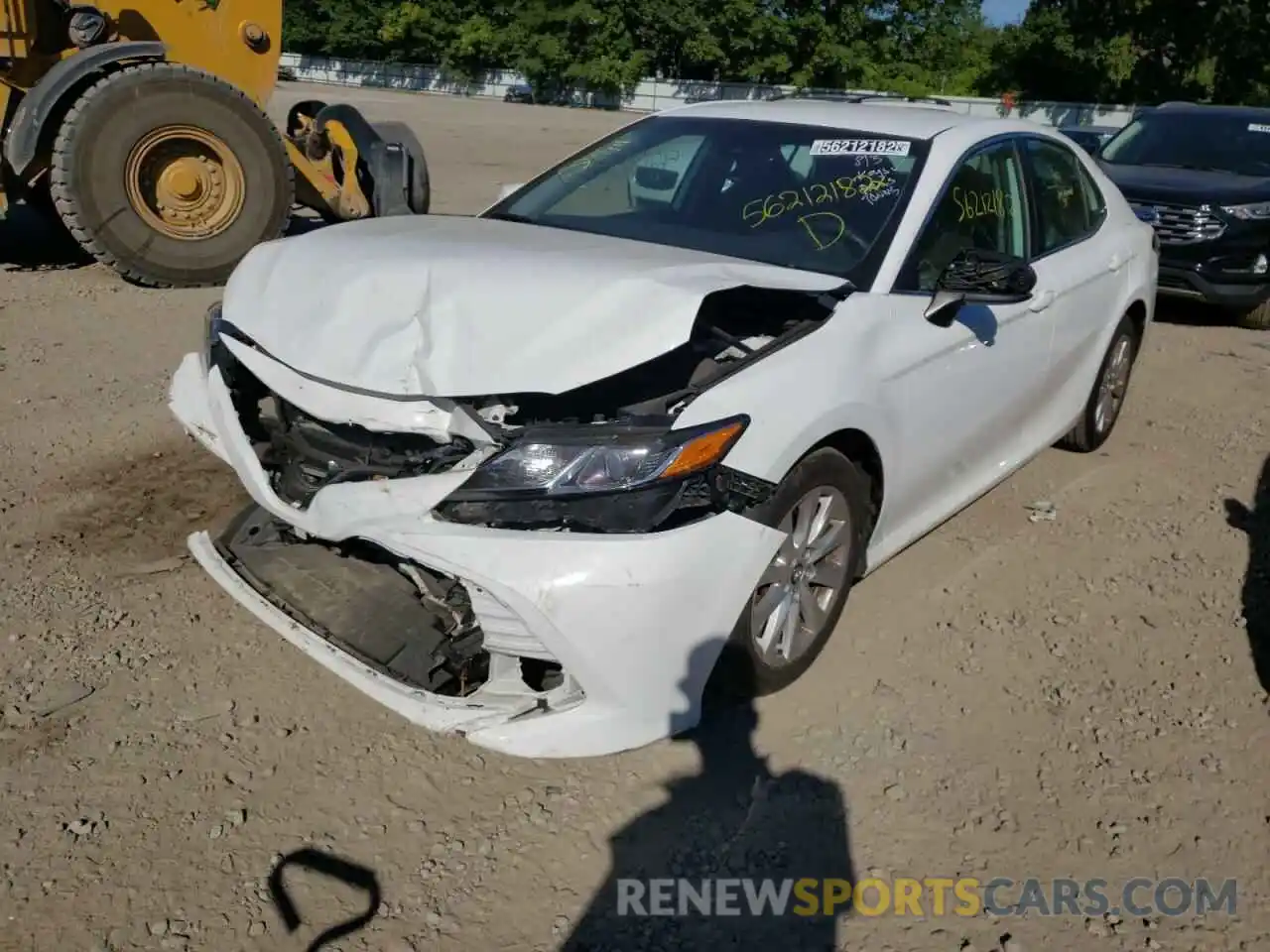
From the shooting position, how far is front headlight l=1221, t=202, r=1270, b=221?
27.9ft

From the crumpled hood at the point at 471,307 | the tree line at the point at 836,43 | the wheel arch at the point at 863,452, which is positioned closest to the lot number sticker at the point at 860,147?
the crumpled hood at the point at 471,307

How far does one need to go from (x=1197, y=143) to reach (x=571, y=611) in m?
9.42

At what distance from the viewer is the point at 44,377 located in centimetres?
584

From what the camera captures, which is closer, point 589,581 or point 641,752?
point 589,581

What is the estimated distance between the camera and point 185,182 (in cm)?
767

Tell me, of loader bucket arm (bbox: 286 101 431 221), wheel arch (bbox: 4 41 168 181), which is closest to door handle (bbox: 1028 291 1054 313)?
loader bucket arm (bbox: 286 101 431 221)

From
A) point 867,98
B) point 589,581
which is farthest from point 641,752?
point 867,98

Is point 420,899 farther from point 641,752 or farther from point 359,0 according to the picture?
point 359,0

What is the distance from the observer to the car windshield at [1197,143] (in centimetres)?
950

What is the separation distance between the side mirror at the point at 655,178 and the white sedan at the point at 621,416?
0.22 ft

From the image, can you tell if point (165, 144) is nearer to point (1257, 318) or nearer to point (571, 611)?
point (571, 611)

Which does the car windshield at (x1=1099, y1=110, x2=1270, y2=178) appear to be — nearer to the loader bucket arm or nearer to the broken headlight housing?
the loader bucket arm

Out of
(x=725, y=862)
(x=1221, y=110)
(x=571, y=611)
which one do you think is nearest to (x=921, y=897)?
(x=725, y=862)

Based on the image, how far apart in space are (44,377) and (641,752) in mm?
4341
